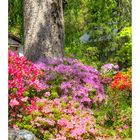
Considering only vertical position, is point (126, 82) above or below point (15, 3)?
below

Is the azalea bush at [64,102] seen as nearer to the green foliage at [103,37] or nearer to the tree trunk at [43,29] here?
the tree trunk at [43,29]

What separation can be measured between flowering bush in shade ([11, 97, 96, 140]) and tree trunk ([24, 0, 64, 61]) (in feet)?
5.50

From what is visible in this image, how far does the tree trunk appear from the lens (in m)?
7.83

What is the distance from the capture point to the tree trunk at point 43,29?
25.7ft

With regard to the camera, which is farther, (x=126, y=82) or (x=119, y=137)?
(x=126, y=82)

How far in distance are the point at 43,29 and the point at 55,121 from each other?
229 centimetres

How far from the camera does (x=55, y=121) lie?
19.7 ft

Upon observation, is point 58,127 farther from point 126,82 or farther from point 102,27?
point 102,27

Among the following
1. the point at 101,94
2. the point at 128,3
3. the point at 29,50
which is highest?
the point at 128,3

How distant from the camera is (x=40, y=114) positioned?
19.6ft

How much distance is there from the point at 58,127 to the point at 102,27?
1064cm

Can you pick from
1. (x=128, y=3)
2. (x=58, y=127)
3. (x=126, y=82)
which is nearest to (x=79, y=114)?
(x=58, y=127)
